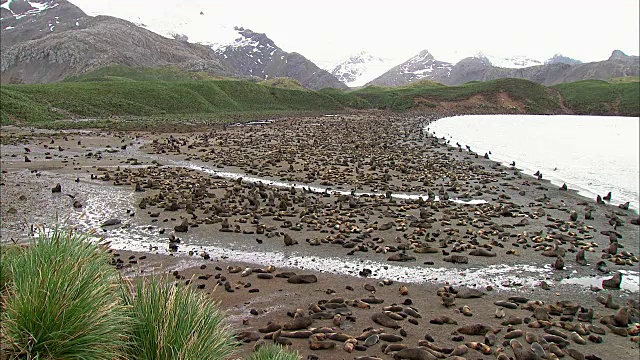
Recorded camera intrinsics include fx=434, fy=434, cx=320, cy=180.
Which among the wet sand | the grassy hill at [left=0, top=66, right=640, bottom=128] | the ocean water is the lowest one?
the wet sand

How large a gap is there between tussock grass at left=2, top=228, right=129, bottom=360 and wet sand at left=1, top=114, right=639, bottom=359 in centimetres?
419

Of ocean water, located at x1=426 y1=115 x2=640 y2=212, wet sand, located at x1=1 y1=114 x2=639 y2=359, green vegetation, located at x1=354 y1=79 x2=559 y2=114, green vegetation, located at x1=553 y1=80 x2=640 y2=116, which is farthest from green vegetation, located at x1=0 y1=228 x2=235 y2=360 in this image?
green vegetation, located at x1=553 y1=80 x2=640 y2=116

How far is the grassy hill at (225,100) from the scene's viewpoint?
6525cm

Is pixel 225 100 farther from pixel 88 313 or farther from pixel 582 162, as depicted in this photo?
pixel 88 313

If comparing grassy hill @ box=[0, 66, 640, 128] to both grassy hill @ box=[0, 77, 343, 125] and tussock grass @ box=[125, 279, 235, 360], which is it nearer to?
grassy hill @ box=[0, 77, 343, 125]

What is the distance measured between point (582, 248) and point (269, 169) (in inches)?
685

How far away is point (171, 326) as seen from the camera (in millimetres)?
4227

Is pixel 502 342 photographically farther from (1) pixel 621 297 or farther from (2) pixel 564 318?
(1) pixel 621 297

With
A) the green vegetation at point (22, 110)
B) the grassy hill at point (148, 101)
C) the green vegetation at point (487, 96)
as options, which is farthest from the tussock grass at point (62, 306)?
the green vegetation at point (487, 96)

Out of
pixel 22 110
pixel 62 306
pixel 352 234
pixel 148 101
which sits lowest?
pixel 352 234

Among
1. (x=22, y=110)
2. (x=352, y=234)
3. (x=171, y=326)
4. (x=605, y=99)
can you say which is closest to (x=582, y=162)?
(x=352, y=234)

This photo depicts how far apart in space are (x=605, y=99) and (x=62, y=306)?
17504 cm

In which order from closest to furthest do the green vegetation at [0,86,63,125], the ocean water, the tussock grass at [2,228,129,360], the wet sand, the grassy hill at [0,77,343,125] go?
the tussock grass at [2,228,129,360] → the wet sand → the ocean water → the green vegetation at [0,86,63,125] → the grassy hill at [0,77,343,125]

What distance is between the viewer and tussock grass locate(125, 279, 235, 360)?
4109 millimetres
